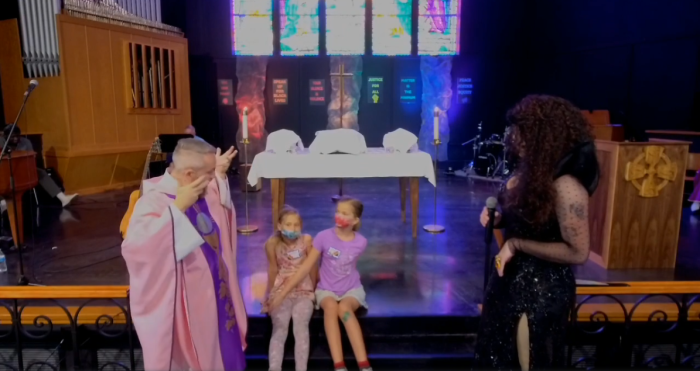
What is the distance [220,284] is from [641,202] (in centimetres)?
314

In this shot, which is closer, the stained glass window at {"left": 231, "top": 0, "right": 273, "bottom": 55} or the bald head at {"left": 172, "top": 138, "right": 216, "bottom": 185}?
the bald head at {"left": 172, "top": 138, "right": 216, "bottom": 185}

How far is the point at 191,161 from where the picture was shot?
206cm

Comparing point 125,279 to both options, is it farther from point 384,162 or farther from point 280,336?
point 384,162

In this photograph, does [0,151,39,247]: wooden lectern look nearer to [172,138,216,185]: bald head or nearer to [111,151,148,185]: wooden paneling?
[172,138,216,185]: bald head

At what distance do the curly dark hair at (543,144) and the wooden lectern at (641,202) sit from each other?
2.14 m

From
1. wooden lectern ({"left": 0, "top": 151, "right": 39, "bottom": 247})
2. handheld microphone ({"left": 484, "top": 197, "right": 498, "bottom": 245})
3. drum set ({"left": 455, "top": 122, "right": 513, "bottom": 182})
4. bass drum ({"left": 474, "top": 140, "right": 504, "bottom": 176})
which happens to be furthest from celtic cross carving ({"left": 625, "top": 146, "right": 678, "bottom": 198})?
bass drum ({"left": 474, "top": 140, "right": 504, "bottom": 176})

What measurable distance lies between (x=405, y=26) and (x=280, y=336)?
906 centimetres

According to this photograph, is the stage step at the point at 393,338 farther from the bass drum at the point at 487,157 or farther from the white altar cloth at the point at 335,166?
the bass drum at the point at 487,157

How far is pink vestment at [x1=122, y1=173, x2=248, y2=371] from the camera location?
195 centimetres

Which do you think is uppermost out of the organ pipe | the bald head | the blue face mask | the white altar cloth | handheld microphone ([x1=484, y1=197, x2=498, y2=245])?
the organ pipe

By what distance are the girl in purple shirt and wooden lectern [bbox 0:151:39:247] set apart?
2585mm

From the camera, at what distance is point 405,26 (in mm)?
10617

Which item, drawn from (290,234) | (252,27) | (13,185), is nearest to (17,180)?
(13,185)

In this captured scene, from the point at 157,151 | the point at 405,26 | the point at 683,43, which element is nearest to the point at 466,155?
the point at 405,26
